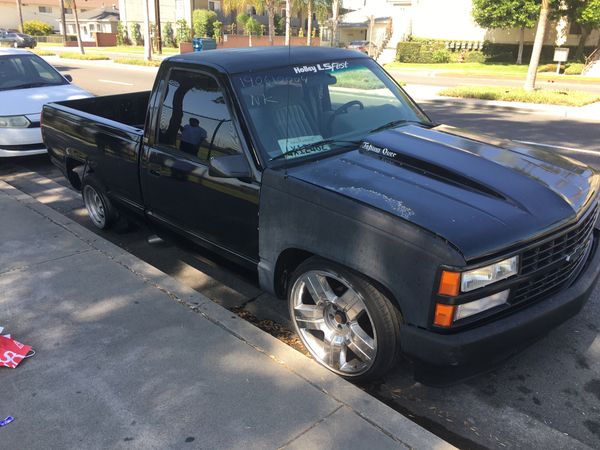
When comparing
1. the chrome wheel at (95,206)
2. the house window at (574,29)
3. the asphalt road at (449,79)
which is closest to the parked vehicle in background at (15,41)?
the asphalt road at (449,79)

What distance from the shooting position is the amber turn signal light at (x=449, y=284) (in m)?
2.36

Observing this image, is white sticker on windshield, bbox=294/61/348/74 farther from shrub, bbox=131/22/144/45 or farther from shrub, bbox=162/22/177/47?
shrub, bbox=131/22/144/45

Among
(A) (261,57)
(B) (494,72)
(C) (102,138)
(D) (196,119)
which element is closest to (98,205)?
(C) (102,138)

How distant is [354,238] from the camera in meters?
2.65

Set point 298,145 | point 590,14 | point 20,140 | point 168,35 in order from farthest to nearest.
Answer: point 168,35, point 590,14, point 20,140, point 298,145

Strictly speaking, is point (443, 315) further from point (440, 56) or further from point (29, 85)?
point (440, 56)

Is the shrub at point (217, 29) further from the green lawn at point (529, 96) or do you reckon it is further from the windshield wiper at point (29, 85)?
the windshield wiper at point (29, 85)

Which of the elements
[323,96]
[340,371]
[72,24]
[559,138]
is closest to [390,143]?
[323,96]

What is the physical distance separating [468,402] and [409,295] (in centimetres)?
92

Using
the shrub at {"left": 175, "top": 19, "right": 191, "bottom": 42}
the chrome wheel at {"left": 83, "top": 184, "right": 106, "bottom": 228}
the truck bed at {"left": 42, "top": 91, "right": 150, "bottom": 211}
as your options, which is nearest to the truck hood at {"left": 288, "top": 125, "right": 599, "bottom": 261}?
the truck bed at {"left": 42, "top": 91, "right": 150, "bottom": 211}

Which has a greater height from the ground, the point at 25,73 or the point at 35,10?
the point at 35,10

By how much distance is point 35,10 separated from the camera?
78.4 metres

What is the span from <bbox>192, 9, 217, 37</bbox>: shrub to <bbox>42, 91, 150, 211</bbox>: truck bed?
4998cm

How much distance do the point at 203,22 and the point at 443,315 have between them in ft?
180
